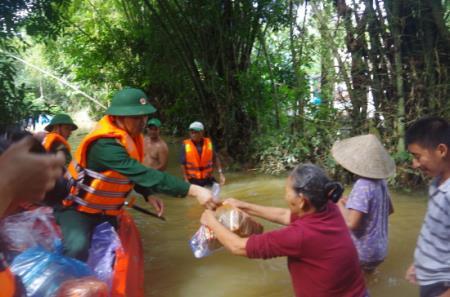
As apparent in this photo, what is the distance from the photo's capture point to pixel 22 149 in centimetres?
129

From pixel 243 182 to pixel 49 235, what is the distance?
19.4 feet

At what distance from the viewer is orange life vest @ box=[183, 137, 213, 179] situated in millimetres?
6727

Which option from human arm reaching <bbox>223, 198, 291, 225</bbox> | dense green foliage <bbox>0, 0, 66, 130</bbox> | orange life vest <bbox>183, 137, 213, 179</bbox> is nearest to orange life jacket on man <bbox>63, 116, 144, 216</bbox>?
human arm reaching <bbox>223, 198, 291, 225</bbox>

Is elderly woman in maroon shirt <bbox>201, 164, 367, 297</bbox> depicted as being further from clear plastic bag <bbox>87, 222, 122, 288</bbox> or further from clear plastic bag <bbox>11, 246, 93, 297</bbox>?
clear plastic bag <bbox>87, 222, 122, 288</bbox>

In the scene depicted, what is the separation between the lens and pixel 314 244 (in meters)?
2.12

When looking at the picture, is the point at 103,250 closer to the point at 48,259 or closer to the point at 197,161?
the point at 48,259

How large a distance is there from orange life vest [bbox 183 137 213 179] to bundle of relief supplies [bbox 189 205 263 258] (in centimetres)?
368

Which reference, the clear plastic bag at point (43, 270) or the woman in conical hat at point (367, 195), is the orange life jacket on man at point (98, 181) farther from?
the woman in conical hat at point (367, 195)

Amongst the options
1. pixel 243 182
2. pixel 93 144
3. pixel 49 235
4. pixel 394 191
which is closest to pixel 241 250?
pixel 93 144

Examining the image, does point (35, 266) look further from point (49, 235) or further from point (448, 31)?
point (448, 31)

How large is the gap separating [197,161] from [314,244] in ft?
15.4

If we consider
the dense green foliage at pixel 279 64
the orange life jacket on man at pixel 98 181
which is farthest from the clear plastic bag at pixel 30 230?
the dense green foliage at pixel 279 64

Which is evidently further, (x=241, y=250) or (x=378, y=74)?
(x=378, y=74)

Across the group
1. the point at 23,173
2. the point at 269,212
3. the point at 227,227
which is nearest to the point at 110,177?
the point at 227,227
